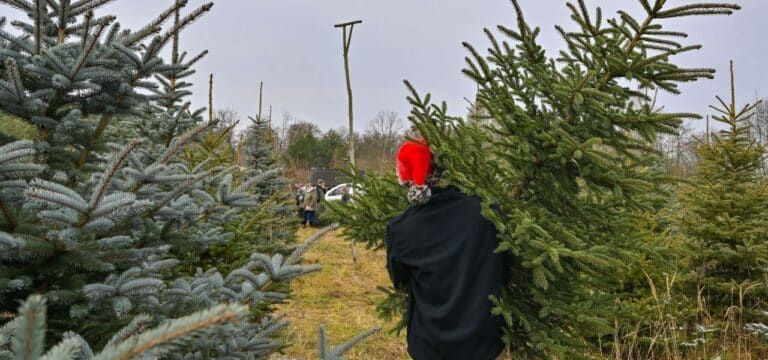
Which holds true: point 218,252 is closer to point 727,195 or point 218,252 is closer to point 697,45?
point 697,45

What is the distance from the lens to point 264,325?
2133 mm

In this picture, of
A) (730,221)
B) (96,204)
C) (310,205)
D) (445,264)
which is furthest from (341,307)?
(310,205)

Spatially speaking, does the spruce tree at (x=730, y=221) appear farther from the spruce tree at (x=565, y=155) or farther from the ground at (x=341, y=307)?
the ground at (x=341, y=307)

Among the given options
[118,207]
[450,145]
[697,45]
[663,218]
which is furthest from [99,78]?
[663,218]

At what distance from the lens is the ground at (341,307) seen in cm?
494

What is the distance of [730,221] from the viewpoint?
492 cm

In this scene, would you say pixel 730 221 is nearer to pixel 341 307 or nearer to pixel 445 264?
pixel 445 264

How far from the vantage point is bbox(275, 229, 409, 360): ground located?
494cm

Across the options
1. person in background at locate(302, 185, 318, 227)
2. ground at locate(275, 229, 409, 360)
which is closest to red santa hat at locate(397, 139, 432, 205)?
ground at locate(275, 229, 409, 360)

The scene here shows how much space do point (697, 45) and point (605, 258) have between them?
1200mm

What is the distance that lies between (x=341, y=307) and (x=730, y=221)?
508 cm

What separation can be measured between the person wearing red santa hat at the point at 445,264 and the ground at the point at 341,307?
0.50 meters

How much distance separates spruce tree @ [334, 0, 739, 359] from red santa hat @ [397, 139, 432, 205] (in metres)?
0.11

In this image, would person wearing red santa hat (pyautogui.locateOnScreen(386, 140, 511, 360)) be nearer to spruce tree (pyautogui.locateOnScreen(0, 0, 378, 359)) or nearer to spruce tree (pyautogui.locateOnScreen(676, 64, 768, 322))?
spruce tree (pyautogui.locateOnScreen(0, 0, 378, 359))
